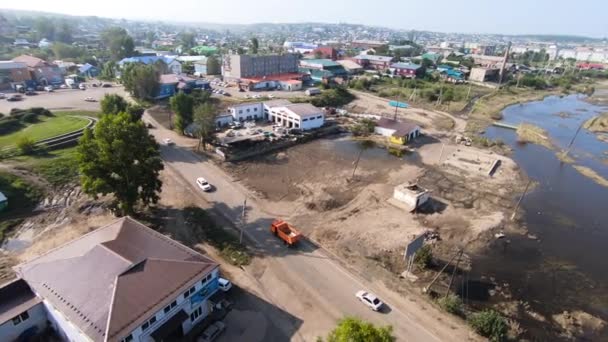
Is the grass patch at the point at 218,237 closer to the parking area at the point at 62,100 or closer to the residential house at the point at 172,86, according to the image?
the parking area at the point at 62,100

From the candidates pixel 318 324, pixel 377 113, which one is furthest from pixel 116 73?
pixel 318 324

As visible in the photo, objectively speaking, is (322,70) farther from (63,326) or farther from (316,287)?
(63,326)

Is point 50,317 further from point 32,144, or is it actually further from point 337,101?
point 337,101

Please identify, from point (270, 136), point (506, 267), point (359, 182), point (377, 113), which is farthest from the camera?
point (377, 113)

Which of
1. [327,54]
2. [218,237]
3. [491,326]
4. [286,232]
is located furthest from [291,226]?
[327,54]

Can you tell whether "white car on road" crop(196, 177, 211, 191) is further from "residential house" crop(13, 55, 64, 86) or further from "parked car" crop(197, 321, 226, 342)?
"residential house" crop(13, 55, 64, 86)

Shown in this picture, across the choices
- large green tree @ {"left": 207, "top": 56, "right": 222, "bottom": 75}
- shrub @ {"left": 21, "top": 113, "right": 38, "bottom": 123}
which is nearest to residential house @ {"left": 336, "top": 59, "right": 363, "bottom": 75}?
large green tree @ {"left": 207, "top": 56, "right": 222, "bottom": 75}
